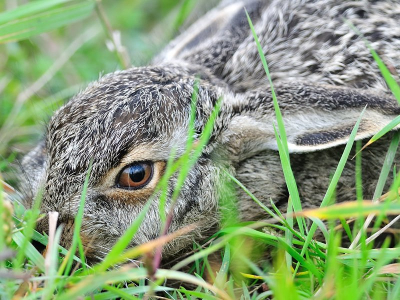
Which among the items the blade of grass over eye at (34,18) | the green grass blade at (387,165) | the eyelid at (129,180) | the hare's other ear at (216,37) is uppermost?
the blade of grass over eye at (34,18)

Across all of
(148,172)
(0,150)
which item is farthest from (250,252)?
(0,150)

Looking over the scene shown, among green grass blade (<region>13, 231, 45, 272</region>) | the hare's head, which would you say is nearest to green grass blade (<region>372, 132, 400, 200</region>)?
the hare's head

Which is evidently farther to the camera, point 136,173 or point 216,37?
point 216,37

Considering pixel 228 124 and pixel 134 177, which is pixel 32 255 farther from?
pixel 228 124

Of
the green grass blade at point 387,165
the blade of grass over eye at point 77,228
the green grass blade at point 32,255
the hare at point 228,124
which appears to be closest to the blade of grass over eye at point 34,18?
the hare at point 228,124

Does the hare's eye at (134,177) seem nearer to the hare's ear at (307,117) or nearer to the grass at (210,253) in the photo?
the grass at (210,253)

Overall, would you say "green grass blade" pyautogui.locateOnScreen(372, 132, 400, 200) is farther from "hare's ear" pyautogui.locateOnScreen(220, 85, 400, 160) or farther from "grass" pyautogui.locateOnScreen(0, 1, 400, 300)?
"hare's ear" pyautogui.locateOnScreen(220, 85, 400, 160)

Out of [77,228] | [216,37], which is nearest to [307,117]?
[216,37]
